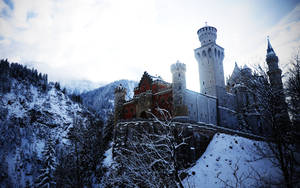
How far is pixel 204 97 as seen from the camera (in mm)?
37812

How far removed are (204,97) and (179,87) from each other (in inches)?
356

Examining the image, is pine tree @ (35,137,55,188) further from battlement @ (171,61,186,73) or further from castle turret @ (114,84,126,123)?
battlement @ (171,61,186,73)

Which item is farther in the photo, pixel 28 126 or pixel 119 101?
pixel 28 126

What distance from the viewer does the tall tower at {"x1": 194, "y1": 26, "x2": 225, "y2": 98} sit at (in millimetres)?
43312

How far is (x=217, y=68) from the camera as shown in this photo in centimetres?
4456

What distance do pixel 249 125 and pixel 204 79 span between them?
13.4m

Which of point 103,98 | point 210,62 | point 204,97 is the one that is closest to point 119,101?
point 204,97

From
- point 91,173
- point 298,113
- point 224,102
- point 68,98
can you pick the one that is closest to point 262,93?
point 298,113

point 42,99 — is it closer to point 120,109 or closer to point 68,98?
point 68,98

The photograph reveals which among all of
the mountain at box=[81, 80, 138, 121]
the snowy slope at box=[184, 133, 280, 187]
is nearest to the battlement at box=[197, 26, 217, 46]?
the snowy slope at box=[184, 133, 280, 187]

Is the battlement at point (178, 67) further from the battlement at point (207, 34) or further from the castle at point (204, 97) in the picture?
the battlement at point (207, 34)

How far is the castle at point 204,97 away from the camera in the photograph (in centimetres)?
3172

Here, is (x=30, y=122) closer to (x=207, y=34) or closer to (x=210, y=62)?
(x=210, y=62)

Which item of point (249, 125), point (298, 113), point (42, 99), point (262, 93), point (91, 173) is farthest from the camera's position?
point (42, 99)
